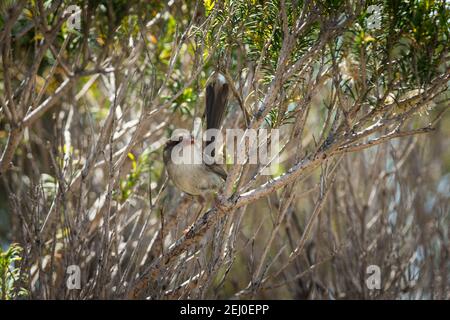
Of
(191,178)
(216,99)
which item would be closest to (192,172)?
(191,178)

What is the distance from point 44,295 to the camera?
305 cm

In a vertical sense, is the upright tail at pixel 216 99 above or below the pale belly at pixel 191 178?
above

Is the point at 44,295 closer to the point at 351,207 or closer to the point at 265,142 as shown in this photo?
the point at 265,142

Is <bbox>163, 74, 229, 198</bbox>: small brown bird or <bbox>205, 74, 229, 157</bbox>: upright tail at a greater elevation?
<bbox>205, 74, 229, 157</bbox>: upright tail

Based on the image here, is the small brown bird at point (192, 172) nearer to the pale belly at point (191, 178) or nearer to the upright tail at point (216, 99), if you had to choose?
the pale belly at point (191, 178)

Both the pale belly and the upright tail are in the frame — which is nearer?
the upright tail

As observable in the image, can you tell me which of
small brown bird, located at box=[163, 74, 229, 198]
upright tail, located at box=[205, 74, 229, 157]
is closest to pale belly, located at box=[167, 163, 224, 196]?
small brown bird, located at box=[163, 74, 229, 198]

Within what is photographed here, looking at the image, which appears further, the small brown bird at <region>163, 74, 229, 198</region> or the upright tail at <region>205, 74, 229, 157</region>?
the small brown bird at <region>163, 74, 229, 198</region>

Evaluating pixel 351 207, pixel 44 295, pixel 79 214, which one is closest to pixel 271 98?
pixel 79 214

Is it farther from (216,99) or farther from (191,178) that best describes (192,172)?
(216,99)

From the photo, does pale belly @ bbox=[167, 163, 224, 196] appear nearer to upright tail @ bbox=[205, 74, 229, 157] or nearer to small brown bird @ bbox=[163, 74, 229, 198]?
small brown bird @ bbox=[163, 74, 229, 198]

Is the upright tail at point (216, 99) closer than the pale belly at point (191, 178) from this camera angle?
Yes

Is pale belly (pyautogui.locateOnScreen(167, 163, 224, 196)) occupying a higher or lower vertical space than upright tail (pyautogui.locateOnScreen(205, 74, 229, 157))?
lower

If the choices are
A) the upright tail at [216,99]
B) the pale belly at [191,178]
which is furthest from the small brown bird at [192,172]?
the upright tail at [216,99]
